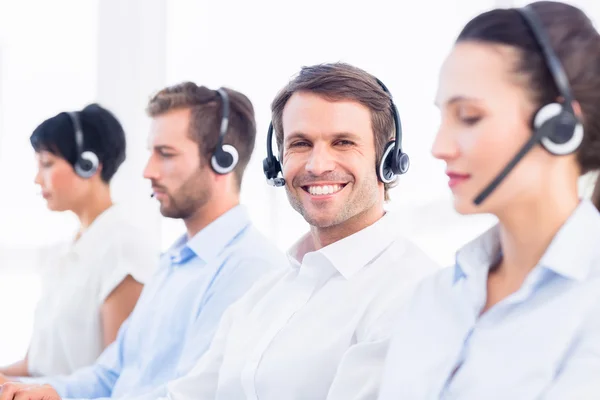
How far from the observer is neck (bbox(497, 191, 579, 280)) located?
1.14m

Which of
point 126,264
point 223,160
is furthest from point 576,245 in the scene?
point 126,264

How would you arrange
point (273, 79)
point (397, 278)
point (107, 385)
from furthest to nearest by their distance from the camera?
point (273, 79)
point (107, 385)
point (397, 278)

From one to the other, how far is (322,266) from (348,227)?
0.12 metres

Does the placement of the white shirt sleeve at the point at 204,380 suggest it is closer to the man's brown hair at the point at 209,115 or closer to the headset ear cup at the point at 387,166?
the headset ear cup at the point at 387,166

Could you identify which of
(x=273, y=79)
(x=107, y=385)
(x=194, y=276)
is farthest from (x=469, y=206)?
(x=273, y=79)

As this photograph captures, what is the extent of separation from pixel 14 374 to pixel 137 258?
57 cm

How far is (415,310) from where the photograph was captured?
131 cm

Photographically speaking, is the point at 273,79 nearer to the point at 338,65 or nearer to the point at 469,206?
the point at 338,65

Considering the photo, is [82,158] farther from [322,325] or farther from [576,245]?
[576,245]

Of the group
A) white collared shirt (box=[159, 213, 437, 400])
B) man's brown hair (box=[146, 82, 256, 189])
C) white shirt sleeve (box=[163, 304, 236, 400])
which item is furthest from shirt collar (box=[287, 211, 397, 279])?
man's brown hair (box=[146, 82, 256, 189])

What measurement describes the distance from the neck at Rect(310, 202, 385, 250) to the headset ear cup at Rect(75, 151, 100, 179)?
1.38 m

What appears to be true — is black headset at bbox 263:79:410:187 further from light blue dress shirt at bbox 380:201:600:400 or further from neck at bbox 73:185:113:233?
neck at bbox 73:185:113:233

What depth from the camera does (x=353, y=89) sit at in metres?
1.75

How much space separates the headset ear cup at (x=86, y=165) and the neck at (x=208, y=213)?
603mm
